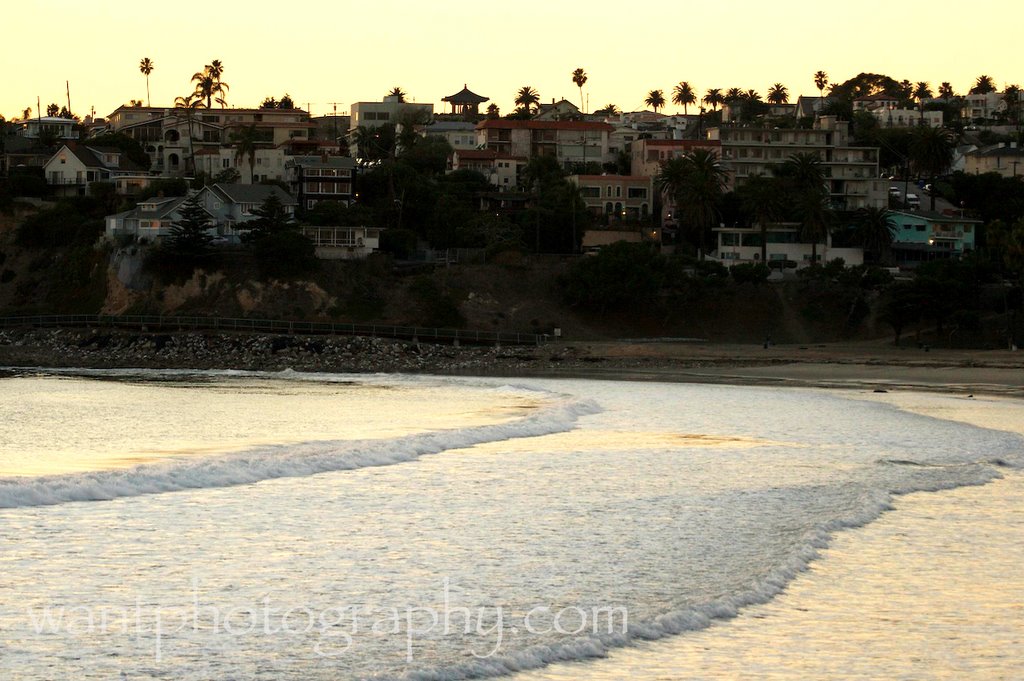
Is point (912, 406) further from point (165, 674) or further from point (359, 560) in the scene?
point (165, 674)

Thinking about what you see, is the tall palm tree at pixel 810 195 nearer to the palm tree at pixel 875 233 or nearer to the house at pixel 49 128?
the palm tree at pixel 875 233

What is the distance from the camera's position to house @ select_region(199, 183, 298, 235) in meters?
98.1

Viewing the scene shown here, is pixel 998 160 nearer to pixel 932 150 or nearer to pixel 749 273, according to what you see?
pixel 932 150

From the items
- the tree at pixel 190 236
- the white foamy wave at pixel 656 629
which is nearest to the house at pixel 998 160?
the tree at pixel 190 236

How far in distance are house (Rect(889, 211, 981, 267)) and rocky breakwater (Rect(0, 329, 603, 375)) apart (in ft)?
124

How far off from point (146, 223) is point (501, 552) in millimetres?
78481

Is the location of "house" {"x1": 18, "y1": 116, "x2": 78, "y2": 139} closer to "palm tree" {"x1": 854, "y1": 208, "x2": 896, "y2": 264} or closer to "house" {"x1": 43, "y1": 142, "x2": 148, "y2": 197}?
"house" {"x1": 43, "y1": 142, "x2": 148, "y2": 197}

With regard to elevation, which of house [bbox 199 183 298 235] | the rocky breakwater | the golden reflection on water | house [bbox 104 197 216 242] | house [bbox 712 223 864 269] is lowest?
the golden reflection on water

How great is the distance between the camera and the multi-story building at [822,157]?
113m

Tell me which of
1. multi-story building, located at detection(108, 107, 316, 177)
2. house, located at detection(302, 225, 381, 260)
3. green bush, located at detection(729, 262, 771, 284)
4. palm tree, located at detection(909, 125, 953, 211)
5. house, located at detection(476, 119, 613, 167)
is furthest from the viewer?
house, located at detection(476, 119, 613, 167)

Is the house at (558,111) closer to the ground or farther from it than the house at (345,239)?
farther from it

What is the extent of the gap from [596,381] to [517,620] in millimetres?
47274

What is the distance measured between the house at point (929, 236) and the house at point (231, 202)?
49076mm

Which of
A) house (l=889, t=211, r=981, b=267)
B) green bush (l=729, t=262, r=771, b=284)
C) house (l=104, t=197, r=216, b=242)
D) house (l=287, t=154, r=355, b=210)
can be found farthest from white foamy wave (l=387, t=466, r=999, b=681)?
house (l=287, t=154, r=355, b=210)
